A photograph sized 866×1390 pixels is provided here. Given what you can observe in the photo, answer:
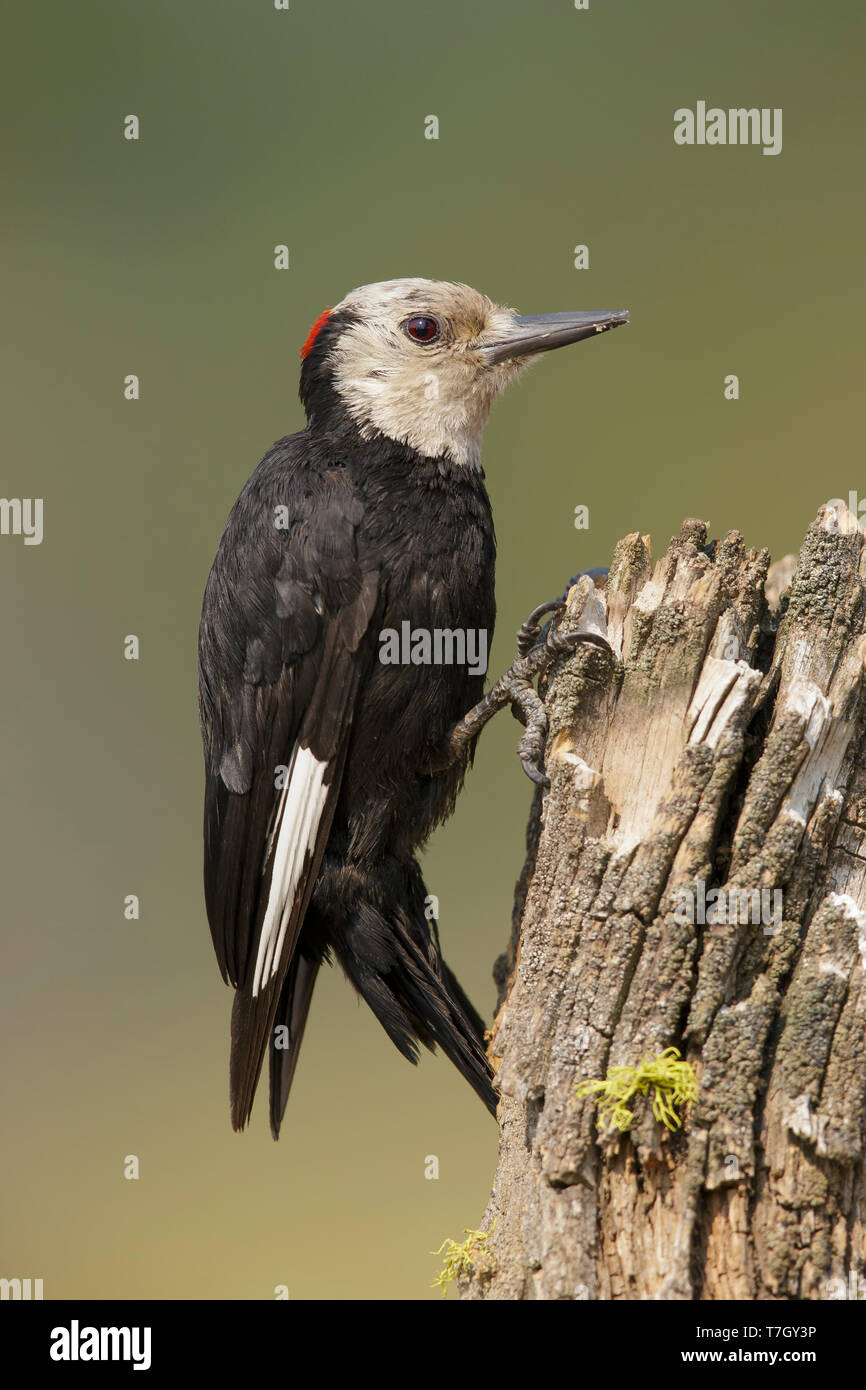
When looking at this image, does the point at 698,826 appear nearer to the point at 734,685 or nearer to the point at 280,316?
the point at 734,685

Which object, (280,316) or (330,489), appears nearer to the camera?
(330,489)

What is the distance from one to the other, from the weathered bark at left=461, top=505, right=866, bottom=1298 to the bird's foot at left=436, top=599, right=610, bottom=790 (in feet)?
0.16

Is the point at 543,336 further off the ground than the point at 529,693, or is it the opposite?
the point at 543,336

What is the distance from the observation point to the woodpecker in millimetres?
2236

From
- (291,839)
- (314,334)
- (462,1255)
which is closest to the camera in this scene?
(462,1255)

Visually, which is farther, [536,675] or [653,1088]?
[536,675]

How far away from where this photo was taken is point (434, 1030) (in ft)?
7.68

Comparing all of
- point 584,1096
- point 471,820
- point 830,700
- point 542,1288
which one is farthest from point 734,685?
point 471,820

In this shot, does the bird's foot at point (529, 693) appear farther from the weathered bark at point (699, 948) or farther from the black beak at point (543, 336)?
the black beak at point (543, 336)

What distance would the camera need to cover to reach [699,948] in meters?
1.63

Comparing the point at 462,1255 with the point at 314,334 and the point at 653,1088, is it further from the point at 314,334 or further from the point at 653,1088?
the point at 314,334

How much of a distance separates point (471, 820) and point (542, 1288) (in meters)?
3.40

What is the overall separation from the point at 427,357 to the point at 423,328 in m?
0.07

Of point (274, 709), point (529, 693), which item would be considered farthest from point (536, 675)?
point (274, 709)
